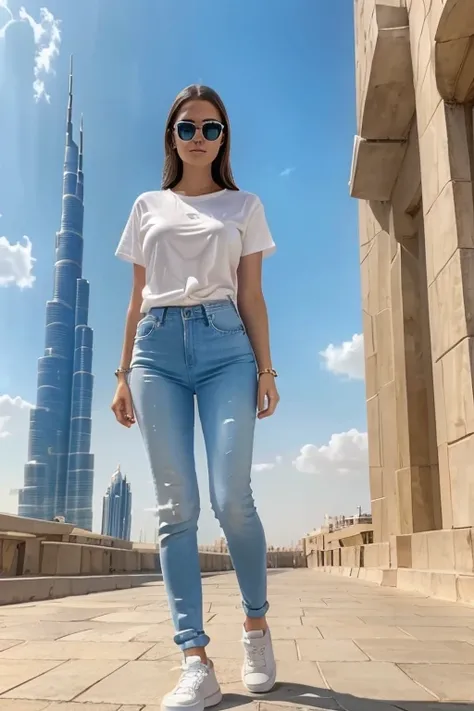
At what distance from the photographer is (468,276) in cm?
590

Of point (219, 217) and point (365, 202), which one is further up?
point (365, 202)

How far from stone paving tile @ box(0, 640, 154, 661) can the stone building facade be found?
3518mm

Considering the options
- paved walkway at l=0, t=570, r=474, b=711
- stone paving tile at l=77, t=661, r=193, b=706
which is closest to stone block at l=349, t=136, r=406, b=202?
paved walkway at l=0, t=570, r=474, b=711

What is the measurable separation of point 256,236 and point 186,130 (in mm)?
446

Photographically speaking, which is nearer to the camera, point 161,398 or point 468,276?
point 161,398

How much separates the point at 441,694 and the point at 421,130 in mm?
6607

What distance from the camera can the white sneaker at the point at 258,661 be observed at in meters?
2.06

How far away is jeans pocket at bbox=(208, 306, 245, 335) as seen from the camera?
214 cm

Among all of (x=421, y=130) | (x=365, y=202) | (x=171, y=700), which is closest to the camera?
(x=171, y=700)

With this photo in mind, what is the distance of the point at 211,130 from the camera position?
7.51 feet

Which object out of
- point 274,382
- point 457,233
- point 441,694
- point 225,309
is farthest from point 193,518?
point 457,233

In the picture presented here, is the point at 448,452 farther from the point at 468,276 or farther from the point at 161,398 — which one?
the point at 161,398

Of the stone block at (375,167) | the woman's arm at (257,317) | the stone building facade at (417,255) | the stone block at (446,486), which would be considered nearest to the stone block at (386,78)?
the stone building facade at (417,255)

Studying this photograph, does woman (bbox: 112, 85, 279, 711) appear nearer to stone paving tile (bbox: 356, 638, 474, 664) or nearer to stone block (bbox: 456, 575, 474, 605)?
stone paving tile (bbox: 356, 638, 474, 664)
